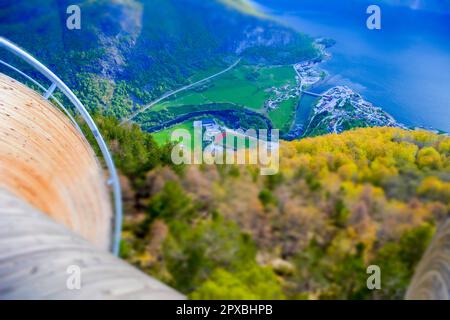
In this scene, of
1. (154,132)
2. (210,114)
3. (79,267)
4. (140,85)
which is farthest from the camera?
(140,85)

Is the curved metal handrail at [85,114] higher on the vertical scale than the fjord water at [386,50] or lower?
lower

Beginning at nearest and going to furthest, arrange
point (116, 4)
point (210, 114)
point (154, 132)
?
point (154, 132) < point (210, 114) < point (116, 4)

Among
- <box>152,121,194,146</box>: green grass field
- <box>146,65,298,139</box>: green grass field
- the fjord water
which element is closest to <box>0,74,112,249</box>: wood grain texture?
<box>152,121,194,146</box>: green grass field

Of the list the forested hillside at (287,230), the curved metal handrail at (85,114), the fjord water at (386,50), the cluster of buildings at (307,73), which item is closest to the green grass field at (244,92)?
the cluster of buildings at (307,73)

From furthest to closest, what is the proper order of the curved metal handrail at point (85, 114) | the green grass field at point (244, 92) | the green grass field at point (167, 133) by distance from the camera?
the green grass field at point (244, 92) → the green grass field at point (167, 133) → the curved metal handrail at point (85, 114)

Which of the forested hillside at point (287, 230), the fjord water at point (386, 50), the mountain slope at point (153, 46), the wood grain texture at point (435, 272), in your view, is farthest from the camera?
the mountain slope at point (153, 46)

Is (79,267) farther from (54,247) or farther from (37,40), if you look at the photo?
(37,40)

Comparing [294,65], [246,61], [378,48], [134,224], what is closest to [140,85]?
[246,61]

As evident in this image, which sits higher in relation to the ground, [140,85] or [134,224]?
[140,85]

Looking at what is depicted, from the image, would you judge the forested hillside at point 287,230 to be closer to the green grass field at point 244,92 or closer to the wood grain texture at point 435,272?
the wood grain texture at point 435,272
